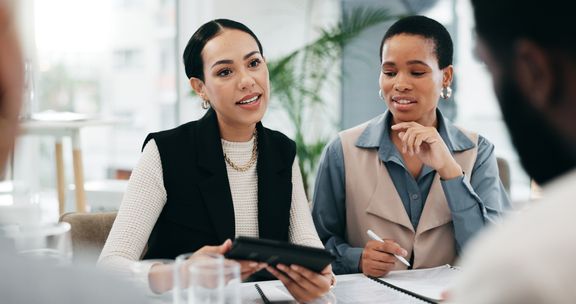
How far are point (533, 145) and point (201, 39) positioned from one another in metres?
1.44

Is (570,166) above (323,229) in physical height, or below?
above

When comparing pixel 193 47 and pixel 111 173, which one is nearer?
pixel 193 47

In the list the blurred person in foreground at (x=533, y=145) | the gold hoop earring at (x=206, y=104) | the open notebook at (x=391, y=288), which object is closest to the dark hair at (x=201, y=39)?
the gold hoop earring at (x=206, y=104)

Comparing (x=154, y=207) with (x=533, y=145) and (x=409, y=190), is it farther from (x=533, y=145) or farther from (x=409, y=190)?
(x=533, y=145)

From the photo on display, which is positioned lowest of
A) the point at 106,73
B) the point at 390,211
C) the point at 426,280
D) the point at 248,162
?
→ the point at 426,280

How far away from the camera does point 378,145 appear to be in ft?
7.10

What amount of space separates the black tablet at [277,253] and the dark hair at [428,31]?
3.26 feet

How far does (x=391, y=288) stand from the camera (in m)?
1.61

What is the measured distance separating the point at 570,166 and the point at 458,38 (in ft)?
13.7

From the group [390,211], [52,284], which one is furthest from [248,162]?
[52,284]

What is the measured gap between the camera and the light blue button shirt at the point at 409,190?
6.43ft

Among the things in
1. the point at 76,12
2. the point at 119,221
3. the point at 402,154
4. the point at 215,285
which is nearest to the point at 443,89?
the point at 402,154

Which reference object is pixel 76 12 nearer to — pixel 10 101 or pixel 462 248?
pixel 462 248

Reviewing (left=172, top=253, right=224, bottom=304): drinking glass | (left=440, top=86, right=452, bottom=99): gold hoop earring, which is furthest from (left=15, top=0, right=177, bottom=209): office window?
(left=172, top=253, right=224, bottom=304): drinking glass
